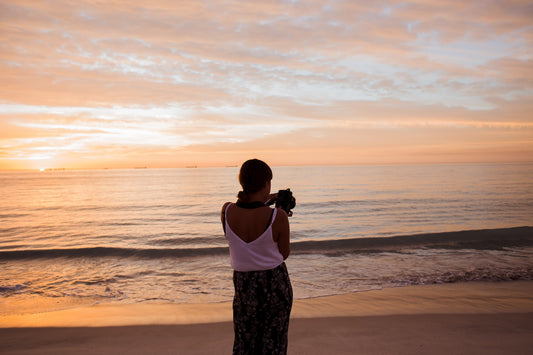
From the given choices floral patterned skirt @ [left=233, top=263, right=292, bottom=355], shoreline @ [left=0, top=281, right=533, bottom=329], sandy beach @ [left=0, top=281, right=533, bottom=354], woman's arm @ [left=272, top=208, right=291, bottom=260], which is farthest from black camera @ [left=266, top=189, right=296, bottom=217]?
shoreline @ [left=0, top=281, right=533, bottom=329]

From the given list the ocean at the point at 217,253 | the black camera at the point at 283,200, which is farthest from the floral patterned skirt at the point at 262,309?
the ocean at the point at 217,253

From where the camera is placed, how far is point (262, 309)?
8.56 feet

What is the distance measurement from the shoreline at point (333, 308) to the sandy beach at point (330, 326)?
2cm

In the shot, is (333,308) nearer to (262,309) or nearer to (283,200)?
(262,309)

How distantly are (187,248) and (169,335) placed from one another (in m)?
8.62

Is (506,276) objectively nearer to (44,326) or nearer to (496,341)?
(496,341)

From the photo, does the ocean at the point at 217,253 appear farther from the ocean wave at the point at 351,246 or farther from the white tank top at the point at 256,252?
the white tank top at the point at 256,252

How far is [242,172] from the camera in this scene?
2.57 m

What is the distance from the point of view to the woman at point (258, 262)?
247 cm

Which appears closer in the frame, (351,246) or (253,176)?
(253,176)

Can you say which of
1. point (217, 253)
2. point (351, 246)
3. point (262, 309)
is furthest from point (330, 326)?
point (351, 246)

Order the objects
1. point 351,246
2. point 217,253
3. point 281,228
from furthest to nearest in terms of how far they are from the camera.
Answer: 1. point 351,246
2. point 217,253
3. point 281,228

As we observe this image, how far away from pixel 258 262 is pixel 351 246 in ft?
39.3

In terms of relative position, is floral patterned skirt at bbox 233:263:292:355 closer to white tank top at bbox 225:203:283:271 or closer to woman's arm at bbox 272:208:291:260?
white tank top at bbox 225:203:283:271
